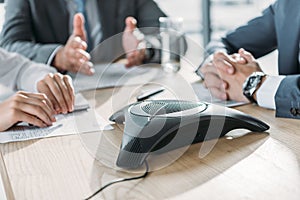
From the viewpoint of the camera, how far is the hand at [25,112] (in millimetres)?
1079

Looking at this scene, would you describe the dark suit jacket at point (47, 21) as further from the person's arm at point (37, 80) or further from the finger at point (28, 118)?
the finger at point (28, 118)

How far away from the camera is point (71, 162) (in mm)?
862

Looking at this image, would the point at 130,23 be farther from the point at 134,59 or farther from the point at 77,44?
the point at 77,44

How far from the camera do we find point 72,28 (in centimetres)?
213

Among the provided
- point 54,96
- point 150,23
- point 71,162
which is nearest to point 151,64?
point 150,23

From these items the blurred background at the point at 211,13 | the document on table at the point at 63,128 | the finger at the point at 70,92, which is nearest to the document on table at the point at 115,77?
the finger at the point at 70,92

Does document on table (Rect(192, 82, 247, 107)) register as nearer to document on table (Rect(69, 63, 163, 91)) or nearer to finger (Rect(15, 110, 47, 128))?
document on table (Rect(69, 63, 163, 91))

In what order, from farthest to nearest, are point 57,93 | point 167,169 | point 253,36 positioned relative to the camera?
1. point 253,36
2. point 57,93
3. point 167,169

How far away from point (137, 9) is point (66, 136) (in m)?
1.35

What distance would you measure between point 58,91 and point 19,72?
1.06ft

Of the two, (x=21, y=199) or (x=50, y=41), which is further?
(x=50, y=41)

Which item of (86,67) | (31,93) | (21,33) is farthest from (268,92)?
(21,33)

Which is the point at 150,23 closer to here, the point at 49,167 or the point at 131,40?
the point at 131,40

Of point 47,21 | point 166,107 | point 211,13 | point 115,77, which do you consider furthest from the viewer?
point 211,13
